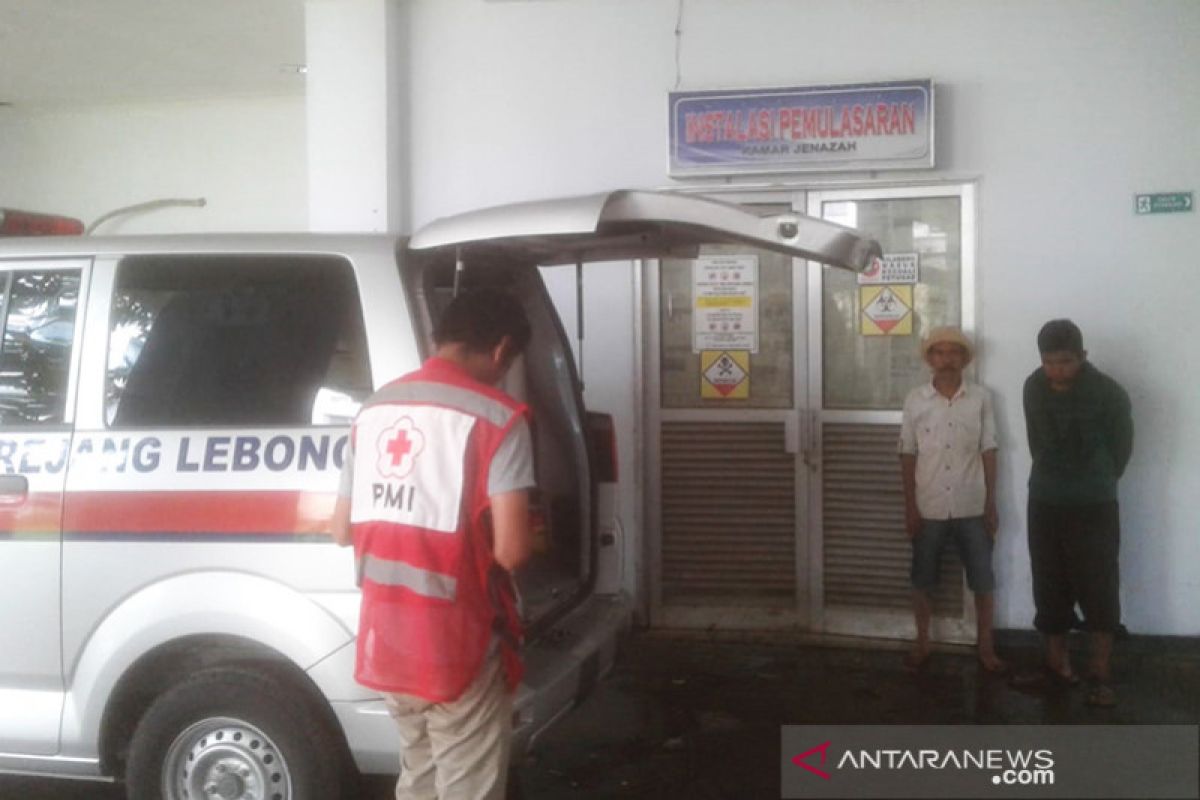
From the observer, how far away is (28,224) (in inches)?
199

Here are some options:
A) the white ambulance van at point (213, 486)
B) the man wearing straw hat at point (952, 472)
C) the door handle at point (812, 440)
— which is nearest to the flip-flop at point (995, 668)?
the man wearing straw hat at point (952, 472)

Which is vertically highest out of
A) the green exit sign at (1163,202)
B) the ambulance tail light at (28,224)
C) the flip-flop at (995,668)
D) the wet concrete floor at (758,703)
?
the green exit sign at (1163,202)

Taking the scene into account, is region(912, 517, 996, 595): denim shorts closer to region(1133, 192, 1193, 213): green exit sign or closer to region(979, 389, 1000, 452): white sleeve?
region(979, 389, 1000, 452): white sleeve

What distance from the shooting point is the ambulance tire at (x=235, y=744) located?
132 inches

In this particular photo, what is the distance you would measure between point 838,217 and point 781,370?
2.94 ft

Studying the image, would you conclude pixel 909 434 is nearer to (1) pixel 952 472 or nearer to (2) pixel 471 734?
(1) pixel 952 472

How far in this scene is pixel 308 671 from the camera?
3318 millimetres

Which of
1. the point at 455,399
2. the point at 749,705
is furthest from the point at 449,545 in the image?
the point at 749,705

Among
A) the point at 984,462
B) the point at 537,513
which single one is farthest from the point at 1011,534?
the point at 537,513

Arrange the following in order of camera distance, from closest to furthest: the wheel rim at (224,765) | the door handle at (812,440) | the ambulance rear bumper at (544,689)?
the ambulance rear bumper at (544,689) → the wheel rim at (224,765) → the door handle at (812,440)

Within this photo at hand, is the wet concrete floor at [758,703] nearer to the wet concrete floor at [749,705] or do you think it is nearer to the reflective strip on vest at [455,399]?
the wet concrete floor at [749,705]

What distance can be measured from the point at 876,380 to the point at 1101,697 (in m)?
1.97

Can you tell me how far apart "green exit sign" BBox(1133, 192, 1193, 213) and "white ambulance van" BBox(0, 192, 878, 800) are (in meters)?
3.37

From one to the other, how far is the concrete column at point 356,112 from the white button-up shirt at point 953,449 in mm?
3184
